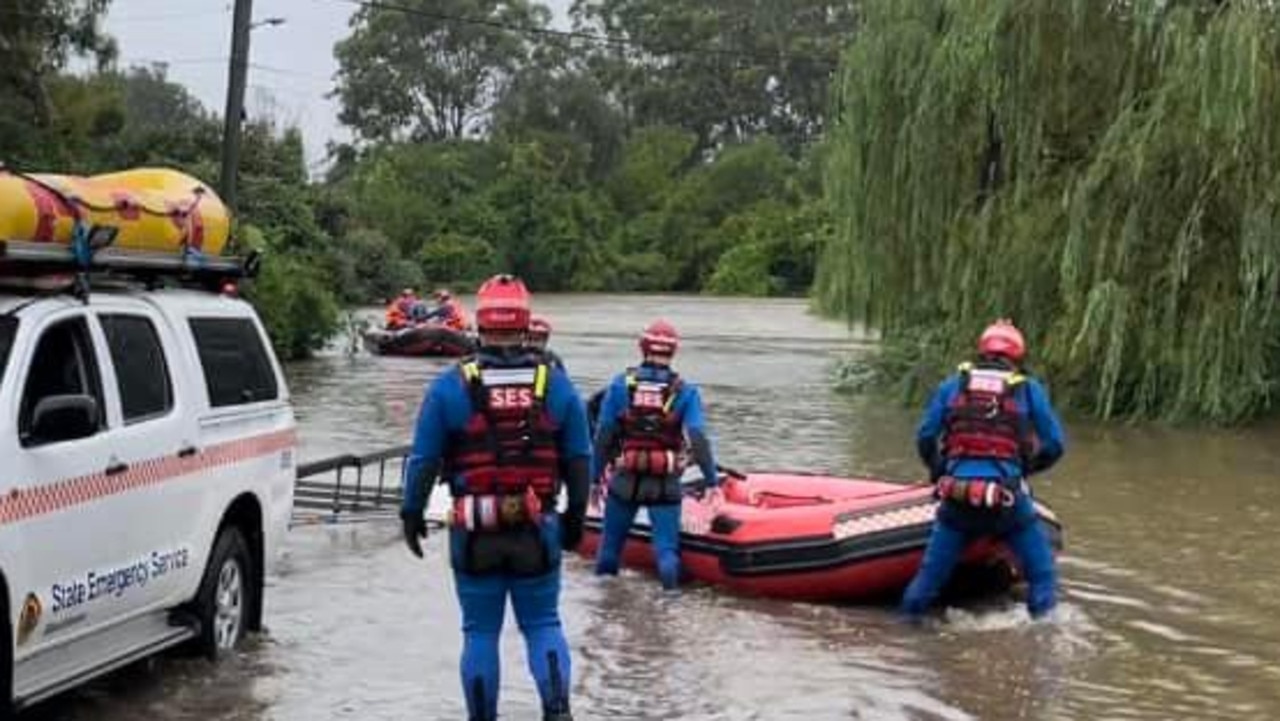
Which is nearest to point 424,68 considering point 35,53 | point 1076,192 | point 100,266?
point 35,53

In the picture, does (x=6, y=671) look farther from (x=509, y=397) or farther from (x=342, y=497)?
(x=342, y=497)

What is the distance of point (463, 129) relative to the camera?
11000 centimetres

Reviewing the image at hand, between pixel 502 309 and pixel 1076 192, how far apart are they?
53.3ft

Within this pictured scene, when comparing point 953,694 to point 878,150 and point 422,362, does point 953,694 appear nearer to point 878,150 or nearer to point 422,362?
point 878,150

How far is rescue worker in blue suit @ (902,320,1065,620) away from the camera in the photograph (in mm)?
10203

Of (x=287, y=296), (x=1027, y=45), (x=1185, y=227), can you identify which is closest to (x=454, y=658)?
(x=1185, y=227)

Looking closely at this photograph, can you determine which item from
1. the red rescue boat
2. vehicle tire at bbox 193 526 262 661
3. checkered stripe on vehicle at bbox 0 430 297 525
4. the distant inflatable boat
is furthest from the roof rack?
the distant inflatable boat

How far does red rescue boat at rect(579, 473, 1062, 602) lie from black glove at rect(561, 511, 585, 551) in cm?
381

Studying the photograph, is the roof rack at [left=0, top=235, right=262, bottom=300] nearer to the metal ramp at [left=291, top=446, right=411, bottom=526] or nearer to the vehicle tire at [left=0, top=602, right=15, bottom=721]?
the vehicle tire at [left=0, top=602, right=15, bottom=721]

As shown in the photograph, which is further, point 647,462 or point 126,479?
point 647,462

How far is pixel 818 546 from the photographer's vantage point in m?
11.2

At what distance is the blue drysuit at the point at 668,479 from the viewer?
11.4 metres

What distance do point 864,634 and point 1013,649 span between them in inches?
33.8

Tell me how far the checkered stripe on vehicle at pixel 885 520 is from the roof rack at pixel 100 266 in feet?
13.1
